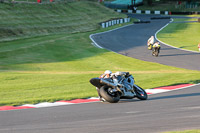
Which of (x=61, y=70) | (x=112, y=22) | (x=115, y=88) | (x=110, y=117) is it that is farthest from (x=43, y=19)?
(x=110, y=117)

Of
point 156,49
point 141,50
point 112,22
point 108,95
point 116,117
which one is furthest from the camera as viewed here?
point 112,22

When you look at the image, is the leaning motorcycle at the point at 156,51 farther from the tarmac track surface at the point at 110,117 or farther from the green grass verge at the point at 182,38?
the tarmac track surface at the point at 110,117

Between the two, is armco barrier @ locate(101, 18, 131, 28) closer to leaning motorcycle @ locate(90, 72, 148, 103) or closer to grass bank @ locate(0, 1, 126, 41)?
grass bank @ locate(0, 1, 126, 41)

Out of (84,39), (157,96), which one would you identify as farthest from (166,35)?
(157,96)

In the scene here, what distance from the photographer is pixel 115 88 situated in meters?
11.0

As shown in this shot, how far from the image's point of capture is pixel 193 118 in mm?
8766

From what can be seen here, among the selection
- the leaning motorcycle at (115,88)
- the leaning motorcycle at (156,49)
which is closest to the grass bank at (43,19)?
the leaning motorcycle at (156,49)

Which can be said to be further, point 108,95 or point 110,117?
point 108,95

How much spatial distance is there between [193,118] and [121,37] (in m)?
31.4

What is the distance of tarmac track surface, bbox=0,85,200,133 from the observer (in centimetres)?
796

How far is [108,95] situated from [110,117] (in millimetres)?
1876

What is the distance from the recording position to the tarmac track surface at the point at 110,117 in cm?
796

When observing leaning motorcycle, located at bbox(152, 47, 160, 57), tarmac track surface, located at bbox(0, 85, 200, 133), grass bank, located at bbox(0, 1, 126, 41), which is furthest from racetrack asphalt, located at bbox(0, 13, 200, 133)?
grass bank, located at bbox(0, 1, 126, 41)

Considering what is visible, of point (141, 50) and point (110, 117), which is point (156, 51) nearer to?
point (141, 50)
